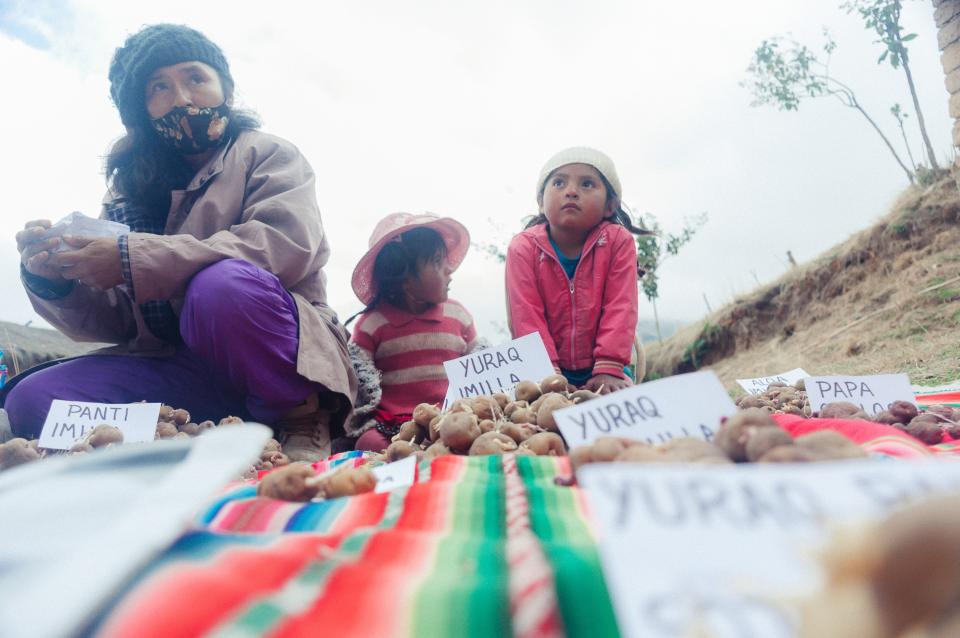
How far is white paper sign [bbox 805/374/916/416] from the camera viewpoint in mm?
1878

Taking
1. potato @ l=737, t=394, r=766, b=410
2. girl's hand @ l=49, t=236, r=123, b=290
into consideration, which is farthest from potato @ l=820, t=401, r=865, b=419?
girl's hand @ l=49, t=236, r=123, b=290

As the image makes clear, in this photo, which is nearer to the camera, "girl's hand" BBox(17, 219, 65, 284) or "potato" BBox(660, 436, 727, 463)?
"potato" BBox(660, 436, 727, 463)

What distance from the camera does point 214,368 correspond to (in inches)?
101

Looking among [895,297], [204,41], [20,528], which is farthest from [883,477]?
[895,297]

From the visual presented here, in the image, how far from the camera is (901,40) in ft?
22.6

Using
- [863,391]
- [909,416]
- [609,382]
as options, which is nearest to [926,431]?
[909,416]

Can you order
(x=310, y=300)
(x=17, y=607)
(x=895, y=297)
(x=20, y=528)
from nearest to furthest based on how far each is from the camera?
(x=17, y=607) → (x=20, y=528) → (x=310, y=300) → (x=895, y=297)

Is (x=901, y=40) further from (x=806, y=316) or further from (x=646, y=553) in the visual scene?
(x=646, y=553)

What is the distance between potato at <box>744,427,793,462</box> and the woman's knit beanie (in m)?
2.84

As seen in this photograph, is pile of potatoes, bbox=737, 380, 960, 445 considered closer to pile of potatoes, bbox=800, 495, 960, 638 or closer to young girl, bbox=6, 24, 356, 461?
pile of potatoes, bbox=800, 495, 960, 638

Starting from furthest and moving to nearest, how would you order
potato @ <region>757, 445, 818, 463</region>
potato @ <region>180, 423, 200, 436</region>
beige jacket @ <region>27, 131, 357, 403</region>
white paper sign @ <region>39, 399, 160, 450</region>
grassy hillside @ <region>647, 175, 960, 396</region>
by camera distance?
grassy hillside @ <region>647, 175, 960, 396</region> < beige jacket @ <region>27, 131, 357, 403</region> < potato @ <region>180, 423, 200, 436</region> < white paper sign @ <region>39, 399, 160, 450</region> < potato @ <region>757, 445, 818, 463</region>

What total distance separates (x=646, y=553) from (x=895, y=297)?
6.22 metres

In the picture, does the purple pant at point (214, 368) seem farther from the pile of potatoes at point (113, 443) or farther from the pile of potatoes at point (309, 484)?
the pile of potatoes at point (309, 484)

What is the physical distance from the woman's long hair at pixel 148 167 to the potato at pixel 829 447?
2817 millimetres
